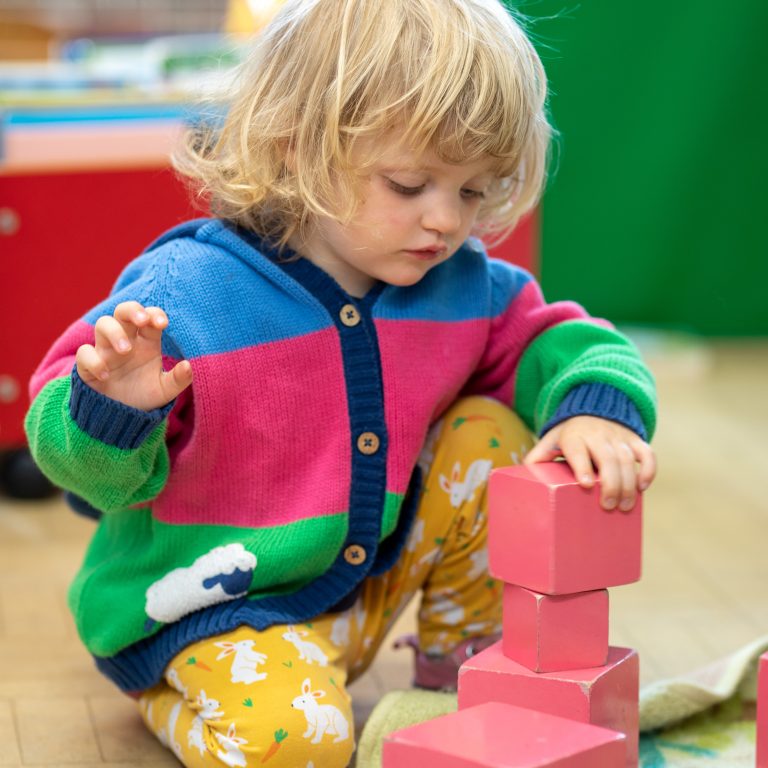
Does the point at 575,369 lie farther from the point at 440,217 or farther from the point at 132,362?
the point at 132,362

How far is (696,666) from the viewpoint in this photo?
1241mm

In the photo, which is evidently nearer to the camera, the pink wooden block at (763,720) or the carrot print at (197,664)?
the pink wooden block at (763,720)

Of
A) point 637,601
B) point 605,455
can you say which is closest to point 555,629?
point 605,455

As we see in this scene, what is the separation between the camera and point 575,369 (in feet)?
3.51

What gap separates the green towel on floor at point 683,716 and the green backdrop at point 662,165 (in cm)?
168

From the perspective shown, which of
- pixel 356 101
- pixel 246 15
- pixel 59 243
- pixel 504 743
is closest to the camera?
pixel 504 743

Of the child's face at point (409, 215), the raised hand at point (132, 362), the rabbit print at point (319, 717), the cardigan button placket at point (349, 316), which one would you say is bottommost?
the rabbit print at point (319, 717)

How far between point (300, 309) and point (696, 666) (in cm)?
52

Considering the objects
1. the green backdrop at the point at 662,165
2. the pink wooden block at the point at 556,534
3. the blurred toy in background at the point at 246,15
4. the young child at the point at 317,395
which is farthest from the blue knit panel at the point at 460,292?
the green backdrop at the point at 662,165

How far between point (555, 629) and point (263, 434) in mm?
283

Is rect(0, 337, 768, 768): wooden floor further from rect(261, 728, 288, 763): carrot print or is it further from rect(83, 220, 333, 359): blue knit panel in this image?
rect(83, 220, 333, 359): blue knit panel

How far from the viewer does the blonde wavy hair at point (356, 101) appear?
0.97 meters

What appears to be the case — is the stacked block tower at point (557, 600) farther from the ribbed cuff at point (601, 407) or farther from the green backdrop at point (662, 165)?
the green backdrop at point (662, 165)

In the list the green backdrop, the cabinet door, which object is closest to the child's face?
the cabinet door
